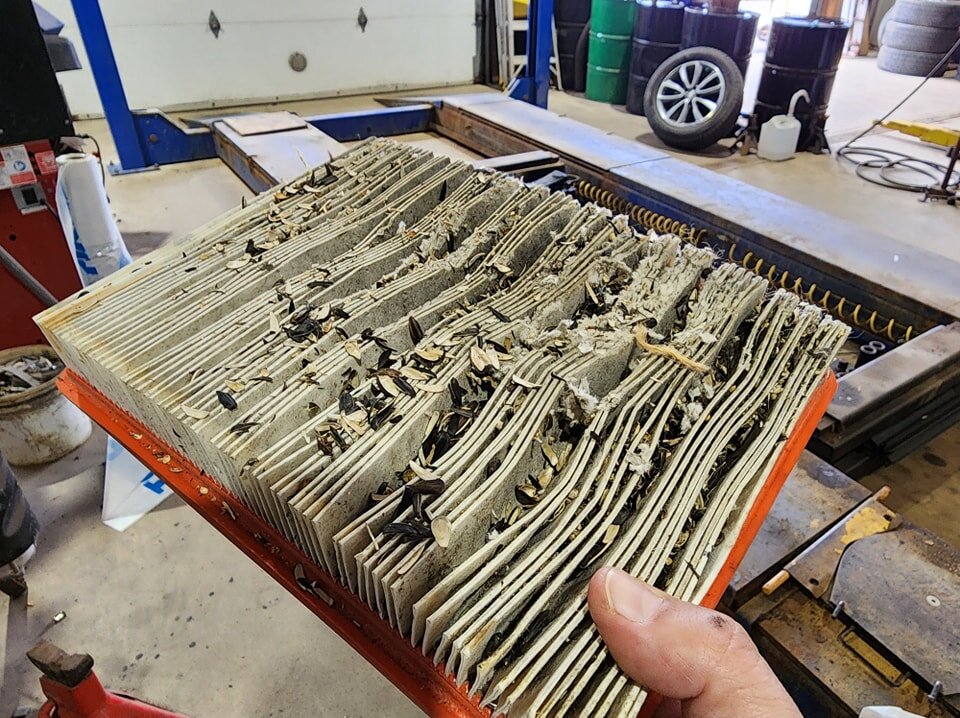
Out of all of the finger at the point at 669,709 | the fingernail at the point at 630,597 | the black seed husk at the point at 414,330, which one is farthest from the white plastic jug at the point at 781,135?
the fingernail at the point at 630,597

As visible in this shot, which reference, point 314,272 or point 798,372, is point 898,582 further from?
point 314,272

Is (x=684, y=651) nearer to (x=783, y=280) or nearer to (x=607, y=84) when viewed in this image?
(x=783, y=280)

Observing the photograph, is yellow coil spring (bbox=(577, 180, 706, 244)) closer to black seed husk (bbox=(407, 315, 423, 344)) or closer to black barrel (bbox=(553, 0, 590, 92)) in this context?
black seed husk (bbox=(407, 315, 423, 344))

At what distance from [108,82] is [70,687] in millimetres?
5312

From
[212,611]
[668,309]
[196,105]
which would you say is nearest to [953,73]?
[196,105]

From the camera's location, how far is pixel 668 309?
5.65ft

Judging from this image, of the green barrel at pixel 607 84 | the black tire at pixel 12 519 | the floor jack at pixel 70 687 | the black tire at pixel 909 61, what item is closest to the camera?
the floor jack at pixel 70 687

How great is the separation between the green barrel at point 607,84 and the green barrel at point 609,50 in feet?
0.23

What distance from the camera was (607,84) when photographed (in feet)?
29.8

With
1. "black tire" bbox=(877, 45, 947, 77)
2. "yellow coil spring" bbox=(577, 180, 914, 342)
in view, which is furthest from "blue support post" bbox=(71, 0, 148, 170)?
"black tire" bbox=(877, 45, 947, 77)

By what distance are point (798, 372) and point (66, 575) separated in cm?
303

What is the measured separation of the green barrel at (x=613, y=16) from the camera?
26.5ft

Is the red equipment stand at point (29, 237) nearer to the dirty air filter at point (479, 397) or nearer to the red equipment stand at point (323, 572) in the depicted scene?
the dirty air filter at point (479, 397)

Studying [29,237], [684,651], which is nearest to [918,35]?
[29,237]
